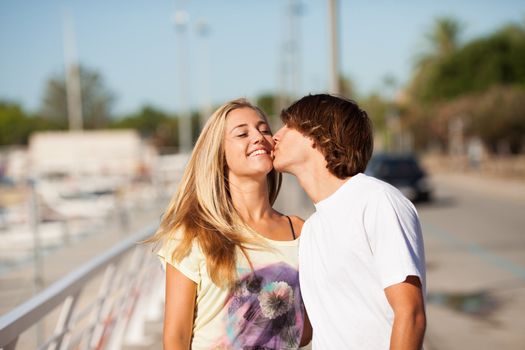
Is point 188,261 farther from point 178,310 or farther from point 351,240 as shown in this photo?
point 351,240

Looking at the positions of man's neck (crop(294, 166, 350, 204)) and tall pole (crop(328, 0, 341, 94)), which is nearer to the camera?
man's neck (crop(294, 166, 350, 204))

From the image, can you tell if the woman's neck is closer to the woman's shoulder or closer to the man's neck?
the woman's shoulder

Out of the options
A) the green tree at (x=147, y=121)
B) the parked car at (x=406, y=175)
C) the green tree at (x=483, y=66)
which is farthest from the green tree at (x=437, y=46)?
the parked car at (x=406, y=175)

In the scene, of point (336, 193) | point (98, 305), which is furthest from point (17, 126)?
point (336, 193)

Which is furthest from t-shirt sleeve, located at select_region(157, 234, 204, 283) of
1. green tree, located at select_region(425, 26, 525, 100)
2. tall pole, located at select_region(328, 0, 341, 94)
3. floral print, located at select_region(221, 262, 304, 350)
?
green tree, located at select_region(425, 26, 525, 100)

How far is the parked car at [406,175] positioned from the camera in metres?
22.2

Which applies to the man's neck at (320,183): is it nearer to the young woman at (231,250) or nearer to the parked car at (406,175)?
the young woman at (231,250)

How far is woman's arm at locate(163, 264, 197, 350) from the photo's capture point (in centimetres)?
256

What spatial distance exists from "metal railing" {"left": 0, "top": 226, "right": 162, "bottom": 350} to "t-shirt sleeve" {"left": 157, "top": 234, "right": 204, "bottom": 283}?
0.55m

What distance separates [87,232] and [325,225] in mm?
15050

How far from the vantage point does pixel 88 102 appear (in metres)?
115

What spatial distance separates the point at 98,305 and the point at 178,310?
208 centimetres

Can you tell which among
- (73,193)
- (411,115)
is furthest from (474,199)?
(411,115)

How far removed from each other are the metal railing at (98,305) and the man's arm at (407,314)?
129cm
